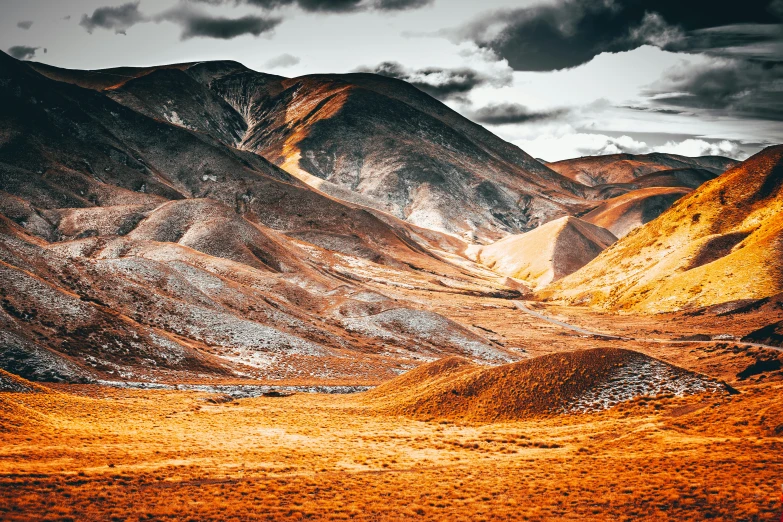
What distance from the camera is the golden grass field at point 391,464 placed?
80.8ft

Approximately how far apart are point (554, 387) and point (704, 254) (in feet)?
394

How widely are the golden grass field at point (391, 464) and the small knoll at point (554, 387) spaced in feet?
5.63

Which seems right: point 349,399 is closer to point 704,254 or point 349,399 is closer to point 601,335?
point 601,335

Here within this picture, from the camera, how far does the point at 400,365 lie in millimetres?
83125

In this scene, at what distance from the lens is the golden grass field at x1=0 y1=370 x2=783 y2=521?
24.6m

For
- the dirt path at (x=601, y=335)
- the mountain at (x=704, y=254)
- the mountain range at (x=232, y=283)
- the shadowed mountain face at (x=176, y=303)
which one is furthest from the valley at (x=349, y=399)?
the dirt path at (x=601, y=335)

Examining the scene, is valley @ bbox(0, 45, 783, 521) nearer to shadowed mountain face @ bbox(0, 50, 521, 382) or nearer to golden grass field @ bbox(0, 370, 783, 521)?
golden grass field @ bbox(0, 370, 783, 521)

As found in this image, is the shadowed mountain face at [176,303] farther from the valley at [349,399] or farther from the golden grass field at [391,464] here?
the golden grass field at [391,464]

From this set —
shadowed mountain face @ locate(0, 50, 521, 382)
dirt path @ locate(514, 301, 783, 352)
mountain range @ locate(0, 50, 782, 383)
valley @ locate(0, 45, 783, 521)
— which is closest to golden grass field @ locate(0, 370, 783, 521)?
valley @ locate(0, 45, 783, 521)

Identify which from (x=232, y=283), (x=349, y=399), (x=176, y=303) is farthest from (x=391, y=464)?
(x=232, y=283)

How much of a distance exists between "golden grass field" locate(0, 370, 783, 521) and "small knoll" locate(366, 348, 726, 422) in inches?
67.6

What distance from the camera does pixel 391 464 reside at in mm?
33094

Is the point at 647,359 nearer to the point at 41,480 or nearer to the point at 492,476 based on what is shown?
the point at 492,476

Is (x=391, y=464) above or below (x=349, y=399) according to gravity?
above
